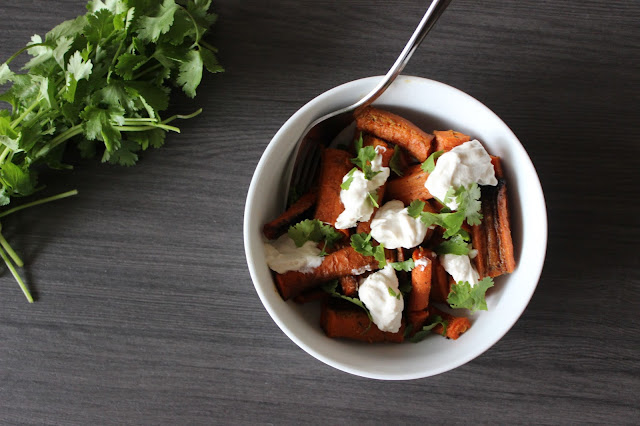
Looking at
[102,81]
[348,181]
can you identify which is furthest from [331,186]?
[102,81]

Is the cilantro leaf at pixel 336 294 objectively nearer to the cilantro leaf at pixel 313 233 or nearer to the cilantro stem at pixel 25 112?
the cilantro leaf at pixel 313 233

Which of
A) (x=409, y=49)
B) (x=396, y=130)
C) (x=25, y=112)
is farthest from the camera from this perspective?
(x=25, y=112)

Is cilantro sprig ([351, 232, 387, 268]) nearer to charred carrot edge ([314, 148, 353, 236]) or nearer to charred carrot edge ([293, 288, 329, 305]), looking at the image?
charred carrot edge ([314, 148, 353, 236])

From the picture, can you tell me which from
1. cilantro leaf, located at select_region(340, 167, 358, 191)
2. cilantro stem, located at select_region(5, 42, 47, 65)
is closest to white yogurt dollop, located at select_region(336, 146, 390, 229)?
cilantro leaf, located at select_region(340, 167, 358, 191)

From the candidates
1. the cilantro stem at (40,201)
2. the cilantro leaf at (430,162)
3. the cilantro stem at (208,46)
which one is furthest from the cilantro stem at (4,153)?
the cilantro leaf at (430,162)

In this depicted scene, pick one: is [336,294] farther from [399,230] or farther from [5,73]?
[5,73]

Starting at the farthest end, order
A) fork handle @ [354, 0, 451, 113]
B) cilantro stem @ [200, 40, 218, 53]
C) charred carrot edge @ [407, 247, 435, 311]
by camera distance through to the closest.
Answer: cilantro stem @ [200, 40, 218, 53] → charred carrot edge @ [407, 247, 435, 311] → fork handle @ [354, 0, 451, 113]
